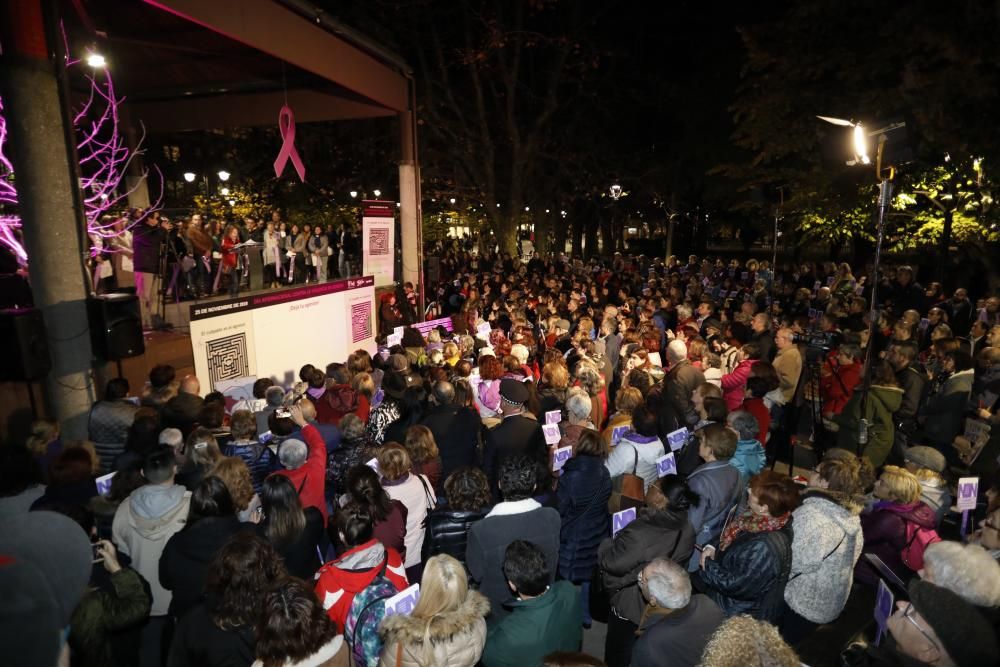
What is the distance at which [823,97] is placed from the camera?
14000 millimetres

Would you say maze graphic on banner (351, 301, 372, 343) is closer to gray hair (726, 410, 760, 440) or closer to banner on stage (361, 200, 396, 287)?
banner on stage (361, 200, 396, 287)

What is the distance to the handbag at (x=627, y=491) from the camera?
15.8 feet

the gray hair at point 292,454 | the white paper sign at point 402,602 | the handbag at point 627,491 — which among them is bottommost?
the handbag at point 627,491

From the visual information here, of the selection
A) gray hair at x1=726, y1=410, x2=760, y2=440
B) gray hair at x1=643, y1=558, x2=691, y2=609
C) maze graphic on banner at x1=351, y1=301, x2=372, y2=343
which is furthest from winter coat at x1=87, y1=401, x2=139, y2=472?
maze graphic on banner at x1=351, y1=301, x2=372, y2=343

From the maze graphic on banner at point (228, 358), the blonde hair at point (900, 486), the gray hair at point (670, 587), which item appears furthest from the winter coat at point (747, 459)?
the maze graphic on banner at point (228, 358)

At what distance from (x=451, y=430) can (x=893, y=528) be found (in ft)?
11.6

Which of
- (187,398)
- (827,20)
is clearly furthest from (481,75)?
(187,398)

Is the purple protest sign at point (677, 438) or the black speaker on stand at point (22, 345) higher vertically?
the black speaker on stand at point (22, 345)

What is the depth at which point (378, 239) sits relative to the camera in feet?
43.5

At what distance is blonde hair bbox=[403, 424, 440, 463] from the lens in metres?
5.01

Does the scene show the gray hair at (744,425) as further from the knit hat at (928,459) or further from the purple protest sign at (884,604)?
the purple protest sign at (884,604)

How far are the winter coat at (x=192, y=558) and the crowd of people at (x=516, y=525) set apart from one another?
Answer: 0.01 meters

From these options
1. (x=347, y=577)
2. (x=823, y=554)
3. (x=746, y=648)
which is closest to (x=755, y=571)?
(x=823, y=554)

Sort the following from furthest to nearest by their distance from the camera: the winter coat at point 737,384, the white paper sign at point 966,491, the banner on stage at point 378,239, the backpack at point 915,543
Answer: the banner on stage at point 378,239, the winter coat at point 737,384, the white paper sign at point 966,491, the backpack at point 915,543
